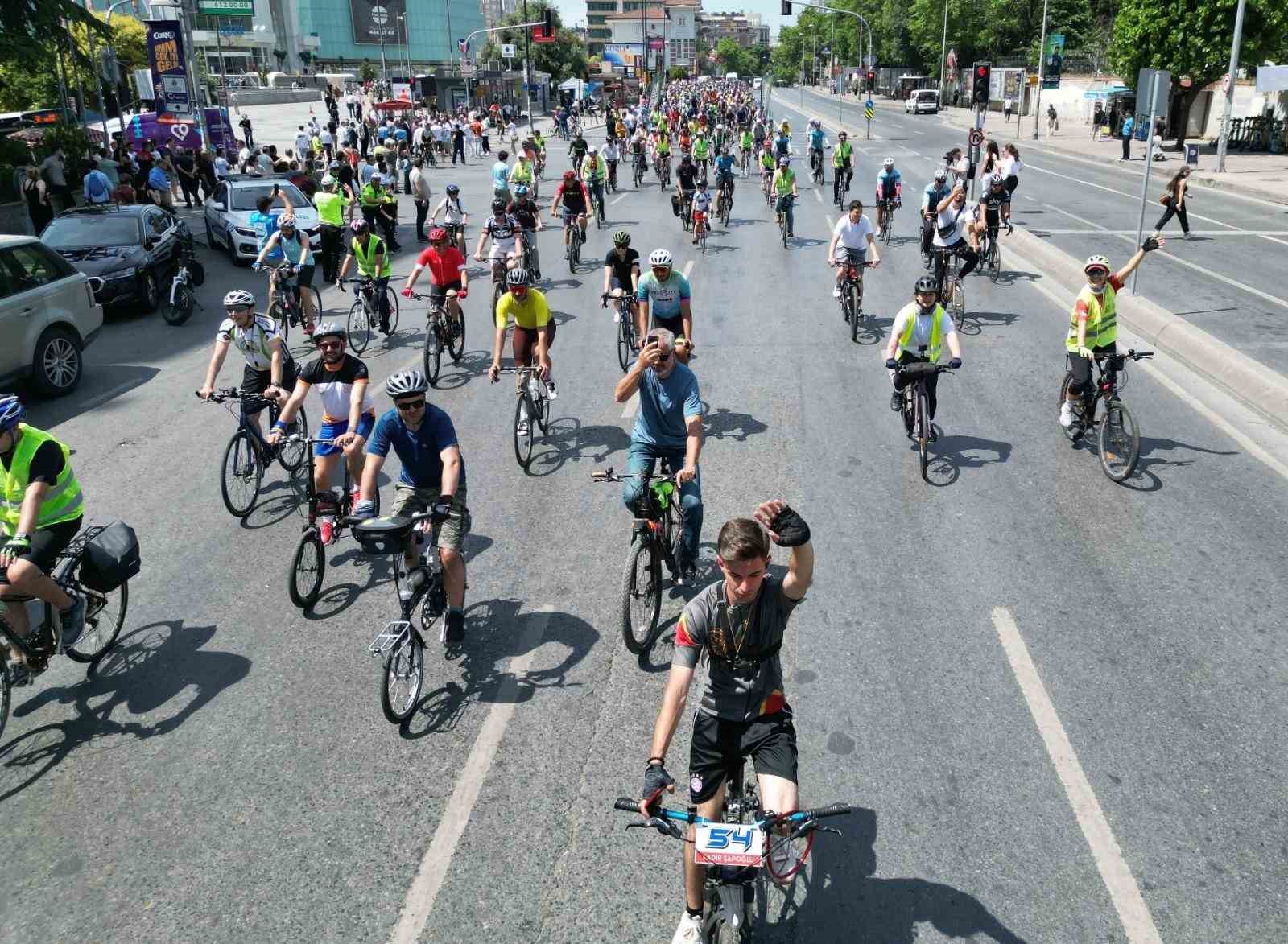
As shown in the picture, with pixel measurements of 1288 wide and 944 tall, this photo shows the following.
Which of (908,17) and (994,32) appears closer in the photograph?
(994,32)

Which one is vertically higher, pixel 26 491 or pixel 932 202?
pixel 932 202

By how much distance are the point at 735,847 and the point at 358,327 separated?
40.5ft

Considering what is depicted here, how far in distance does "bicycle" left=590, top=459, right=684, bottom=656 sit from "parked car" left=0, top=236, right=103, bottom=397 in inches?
363

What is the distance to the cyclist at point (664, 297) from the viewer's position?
33.8ft

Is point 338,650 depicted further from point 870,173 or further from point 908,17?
point 908,17

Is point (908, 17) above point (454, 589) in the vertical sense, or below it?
Result: above

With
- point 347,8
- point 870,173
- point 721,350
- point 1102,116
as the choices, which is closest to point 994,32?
point 1102,116

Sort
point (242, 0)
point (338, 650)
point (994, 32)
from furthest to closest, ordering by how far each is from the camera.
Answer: point (994, 32) < point (242, 0) < point (338, 650)

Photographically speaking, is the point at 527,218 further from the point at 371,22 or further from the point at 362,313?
the point at 371,22

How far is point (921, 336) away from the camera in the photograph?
30.8 ft

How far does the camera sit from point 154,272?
1755cm

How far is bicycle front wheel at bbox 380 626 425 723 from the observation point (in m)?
5.54

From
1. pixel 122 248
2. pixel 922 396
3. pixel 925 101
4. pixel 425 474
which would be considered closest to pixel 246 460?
pixel 425 474

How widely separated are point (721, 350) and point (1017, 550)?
6.90 meters
